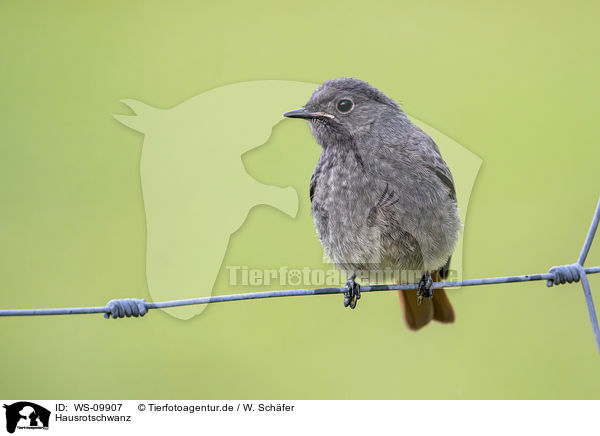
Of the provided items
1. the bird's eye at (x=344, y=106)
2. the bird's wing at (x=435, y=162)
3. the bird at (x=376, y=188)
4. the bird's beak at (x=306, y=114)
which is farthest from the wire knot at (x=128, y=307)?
the bird's wing at (x=435, y=162)

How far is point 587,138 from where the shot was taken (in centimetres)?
677

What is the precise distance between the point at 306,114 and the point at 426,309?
1468 millimetres

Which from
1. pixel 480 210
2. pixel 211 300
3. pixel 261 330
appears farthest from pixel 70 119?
pixel 211 300

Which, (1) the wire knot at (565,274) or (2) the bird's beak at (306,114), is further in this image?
(2) the bird's beak at (306,114)

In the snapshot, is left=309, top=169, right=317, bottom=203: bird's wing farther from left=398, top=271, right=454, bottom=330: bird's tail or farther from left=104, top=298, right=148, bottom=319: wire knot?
left=104, top=298, right=148, bottom=319: wire knot

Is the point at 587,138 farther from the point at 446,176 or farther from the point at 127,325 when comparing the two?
the point at 127,325

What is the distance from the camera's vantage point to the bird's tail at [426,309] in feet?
15.2

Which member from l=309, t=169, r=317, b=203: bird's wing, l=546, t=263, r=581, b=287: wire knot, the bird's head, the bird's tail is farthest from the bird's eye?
l=546, t=263, r=581, b=287: wire knot

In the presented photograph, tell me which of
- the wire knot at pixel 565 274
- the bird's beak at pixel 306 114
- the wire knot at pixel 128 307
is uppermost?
the bird's beak at pixel 306 114

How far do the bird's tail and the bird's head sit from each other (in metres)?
1.11

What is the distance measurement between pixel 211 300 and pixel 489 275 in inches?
125

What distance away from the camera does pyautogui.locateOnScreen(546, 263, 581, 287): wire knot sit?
10.5ft

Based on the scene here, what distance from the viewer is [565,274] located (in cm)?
321

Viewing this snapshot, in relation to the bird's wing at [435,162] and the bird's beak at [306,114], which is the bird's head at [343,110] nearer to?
the bird's beak at [306,114]
